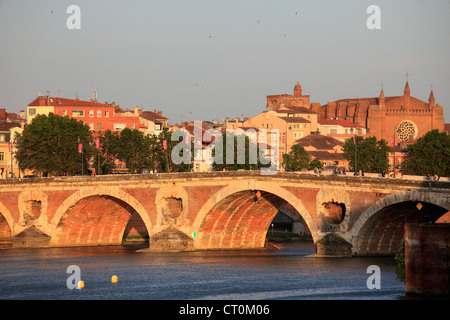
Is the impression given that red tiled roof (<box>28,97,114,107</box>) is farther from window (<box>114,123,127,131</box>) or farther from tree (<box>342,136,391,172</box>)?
tree (<box>342,136,391,172</box>)

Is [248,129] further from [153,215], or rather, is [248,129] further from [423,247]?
[423,247]

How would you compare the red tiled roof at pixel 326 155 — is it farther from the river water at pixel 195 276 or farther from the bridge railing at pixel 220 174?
the river water at pixel 195 276

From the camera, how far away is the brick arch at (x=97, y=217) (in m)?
104

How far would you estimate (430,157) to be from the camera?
128 meters

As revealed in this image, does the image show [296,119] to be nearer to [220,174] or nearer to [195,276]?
[220,174]

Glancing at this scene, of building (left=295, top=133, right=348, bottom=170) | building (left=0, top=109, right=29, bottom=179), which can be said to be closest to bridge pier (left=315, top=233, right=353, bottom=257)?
building (left=0, top=109, right=29, bottom=179)

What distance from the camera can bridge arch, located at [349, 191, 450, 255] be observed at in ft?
271

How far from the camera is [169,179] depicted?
101m

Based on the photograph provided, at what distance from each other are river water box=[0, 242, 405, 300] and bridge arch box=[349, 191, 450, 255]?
1.35 metres

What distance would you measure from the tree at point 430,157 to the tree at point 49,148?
41642mm

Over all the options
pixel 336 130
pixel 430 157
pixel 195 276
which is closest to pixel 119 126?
pixel 430 157

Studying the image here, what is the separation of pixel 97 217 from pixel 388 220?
36595 millimetres

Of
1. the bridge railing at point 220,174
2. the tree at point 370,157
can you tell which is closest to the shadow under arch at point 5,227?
the bridge railing at point 220,174
